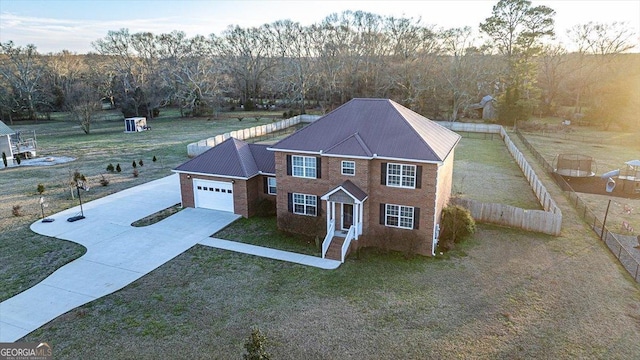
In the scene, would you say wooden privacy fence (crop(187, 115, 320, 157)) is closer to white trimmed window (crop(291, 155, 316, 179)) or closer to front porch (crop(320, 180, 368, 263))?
white trimmed window (crop(291, 155, 316, 179))

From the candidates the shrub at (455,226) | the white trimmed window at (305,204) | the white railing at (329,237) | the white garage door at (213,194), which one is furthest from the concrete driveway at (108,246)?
the shrub at (455,226)

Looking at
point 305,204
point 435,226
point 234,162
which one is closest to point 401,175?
point 435,226

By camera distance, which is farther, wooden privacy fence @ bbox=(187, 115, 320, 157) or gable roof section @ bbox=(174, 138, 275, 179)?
wooden privacy fence @ bbox=(187, 115, 320, 157)

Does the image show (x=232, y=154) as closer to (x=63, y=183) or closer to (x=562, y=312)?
(x=63, y=183)

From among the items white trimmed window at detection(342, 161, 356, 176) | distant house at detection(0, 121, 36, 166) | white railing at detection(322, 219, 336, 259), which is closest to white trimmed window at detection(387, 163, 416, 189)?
white trimmed window at detection(342, 161, 356, 176)

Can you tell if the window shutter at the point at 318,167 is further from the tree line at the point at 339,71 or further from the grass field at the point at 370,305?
the tree line at the point at 339,71

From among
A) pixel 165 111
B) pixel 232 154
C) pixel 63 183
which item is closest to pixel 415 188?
pixel 232 154

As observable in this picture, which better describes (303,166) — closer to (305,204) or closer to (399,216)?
(305,204)
